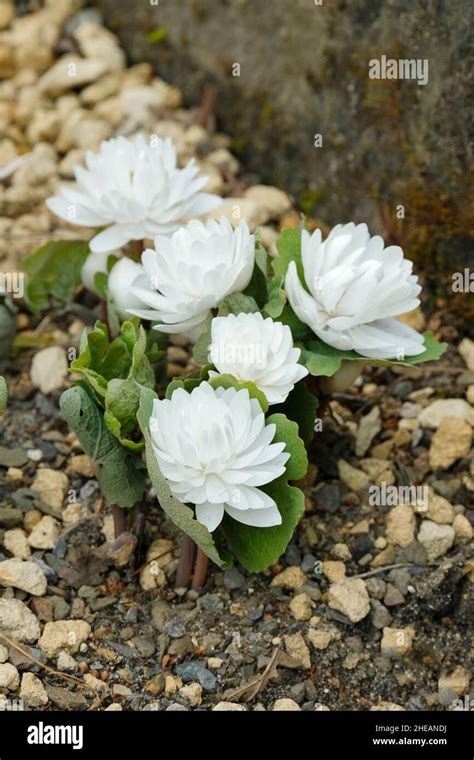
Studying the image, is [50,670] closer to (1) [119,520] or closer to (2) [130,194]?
(1) [119,520]

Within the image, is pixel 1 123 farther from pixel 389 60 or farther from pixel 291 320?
pixel 291 320

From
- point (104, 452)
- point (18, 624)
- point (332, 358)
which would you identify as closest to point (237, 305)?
point (332, 358)

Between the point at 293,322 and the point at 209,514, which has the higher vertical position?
the point at 293,322

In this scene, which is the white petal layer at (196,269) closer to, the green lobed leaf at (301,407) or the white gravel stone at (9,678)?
the green lobed leaf at (301,407)

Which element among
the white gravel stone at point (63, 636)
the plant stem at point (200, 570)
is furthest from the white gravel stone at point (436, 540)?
the white gravel stone at point (63, 636)

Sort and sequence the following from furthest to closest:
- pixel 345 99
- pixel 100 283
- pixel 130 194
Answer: pixel 345 99
pixel 100 283
pixel 130 194

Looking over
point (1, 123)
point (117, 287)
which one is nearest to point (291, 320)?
point (117, 287)
